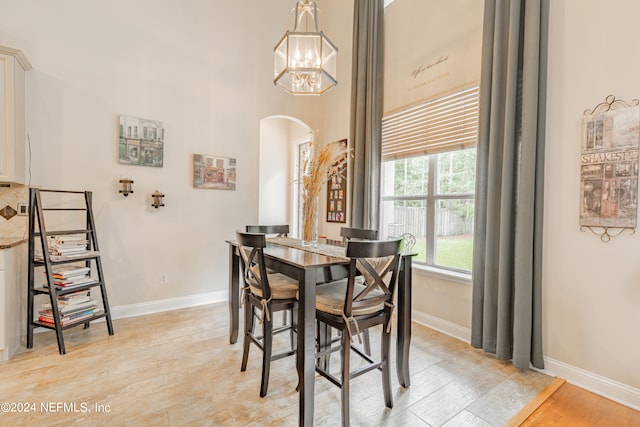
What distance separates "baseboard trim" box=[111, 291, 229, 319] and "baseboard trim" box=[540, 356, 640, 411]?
11.3 ft

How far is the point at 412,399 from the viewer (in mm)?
1937

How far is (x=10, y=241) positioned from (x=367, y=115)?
3.70m

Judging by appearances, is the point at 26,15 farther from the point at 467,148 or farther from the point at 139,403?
the point at 467,148

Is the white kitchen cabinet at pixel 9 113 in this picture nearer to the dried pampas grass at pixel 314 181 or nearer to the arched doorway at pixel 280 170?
the dried pampas grass at pixel 314 181

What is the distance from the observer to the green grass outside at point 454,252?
2898mm

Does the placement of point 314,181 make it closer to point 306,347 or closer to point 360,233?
point 360,233

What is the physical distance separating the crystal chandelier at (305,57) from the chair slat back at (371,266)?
131 cm

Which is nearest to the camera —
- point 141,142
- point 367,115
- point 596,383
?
point 596,383

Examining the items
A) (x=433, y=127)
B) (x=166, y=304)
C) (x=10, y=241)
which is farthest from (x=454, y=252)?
(x=10, y=241)

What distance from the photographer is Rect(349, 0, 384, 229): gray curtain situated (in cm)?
362

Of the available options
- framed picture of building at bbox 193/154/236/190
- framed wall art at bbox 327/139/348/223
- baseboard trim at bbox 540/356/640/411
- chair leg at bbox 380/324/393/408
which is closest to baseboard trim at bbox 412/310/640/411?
baseboard trim at bbox 540/356/640/411

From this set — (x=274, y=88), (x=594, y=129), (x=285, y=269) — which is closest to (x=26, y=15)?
(x=274, y=88)

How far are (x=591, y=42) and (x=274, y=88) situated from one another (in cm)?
337

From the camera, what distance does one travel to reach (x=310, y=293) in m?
1.65
